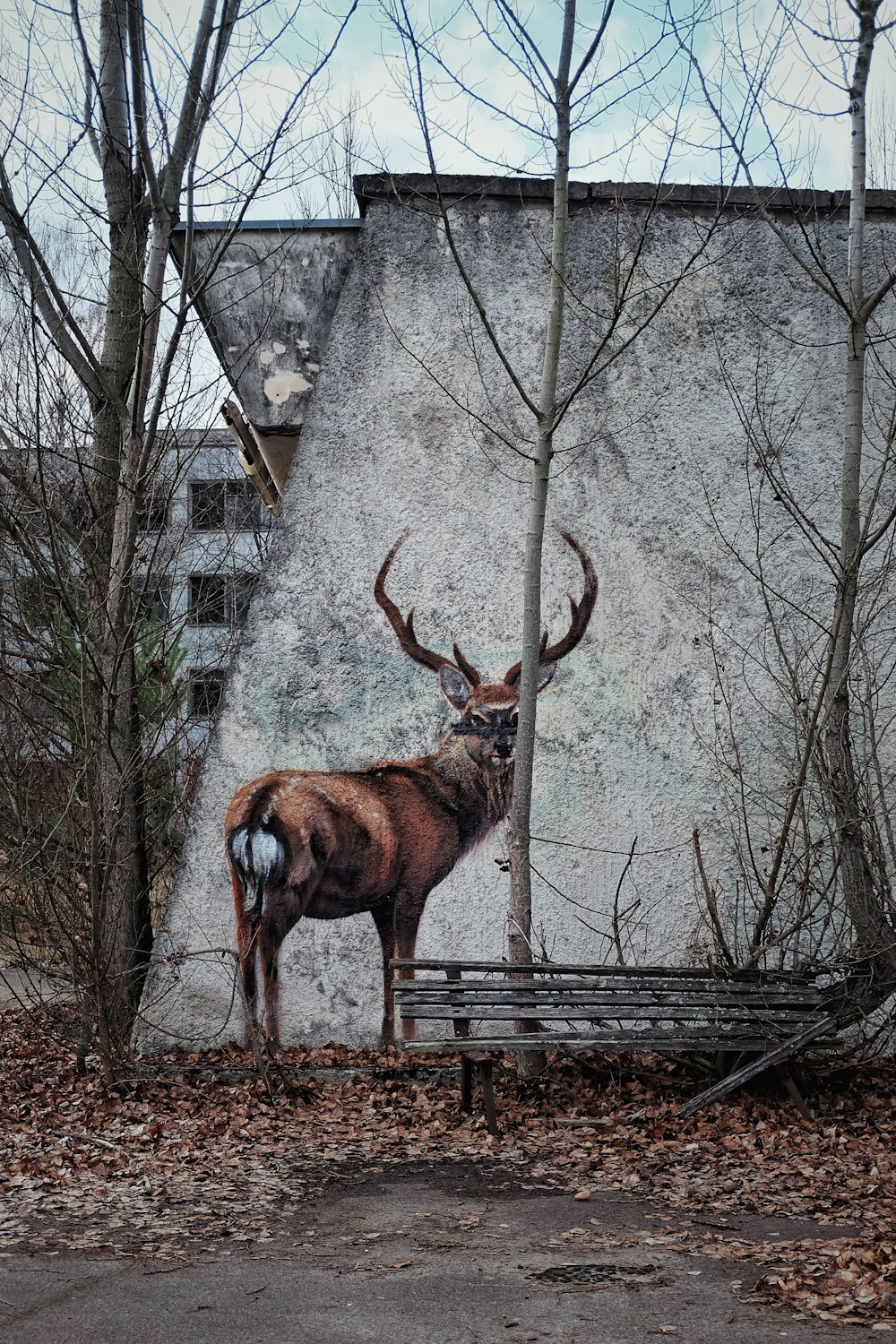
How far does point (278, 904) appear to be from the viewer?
26.9ft

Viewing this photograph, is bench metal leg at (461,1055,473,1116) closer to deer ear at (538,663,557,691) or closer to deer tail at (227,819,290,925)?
deer tail at (227,819,290,925)

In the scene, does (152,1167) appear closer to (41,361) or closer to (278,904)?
(278,904)

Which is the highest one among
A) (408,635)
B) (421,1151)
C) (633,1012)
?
(408,635)

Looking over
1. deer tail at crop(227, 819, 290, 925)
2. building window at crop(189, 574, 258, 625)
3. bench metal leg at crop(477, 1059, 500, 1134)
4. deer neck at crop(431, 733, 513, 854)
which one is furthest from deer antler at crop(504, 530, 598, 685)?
building window at crop(189, 574, 258, 625)

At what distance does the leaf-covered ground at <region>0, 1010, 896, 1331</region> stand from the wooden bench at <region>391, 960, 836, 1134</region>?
289 millimetres

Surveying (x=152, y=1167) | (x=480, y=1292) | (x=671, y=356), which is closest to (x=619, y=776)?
(x=671, y=356)

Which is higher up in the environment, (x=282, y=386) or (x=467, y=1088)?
(x=282, y=386)

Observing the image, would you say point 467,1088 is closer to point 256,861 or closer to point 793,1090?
point 793,1090

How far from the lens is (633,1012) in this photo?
7.01 meters

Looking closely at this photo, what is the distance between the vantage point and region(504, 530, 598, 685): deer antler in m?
8.45

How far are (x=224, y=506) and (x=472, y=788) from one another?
10.6 m

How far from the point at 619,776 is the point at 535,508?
6.47ft

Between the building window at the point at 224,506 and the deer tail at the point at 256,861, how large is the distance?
359 inches

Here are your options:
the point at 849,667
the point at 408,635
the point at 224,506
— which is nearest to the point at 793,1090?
the point at 849,667
